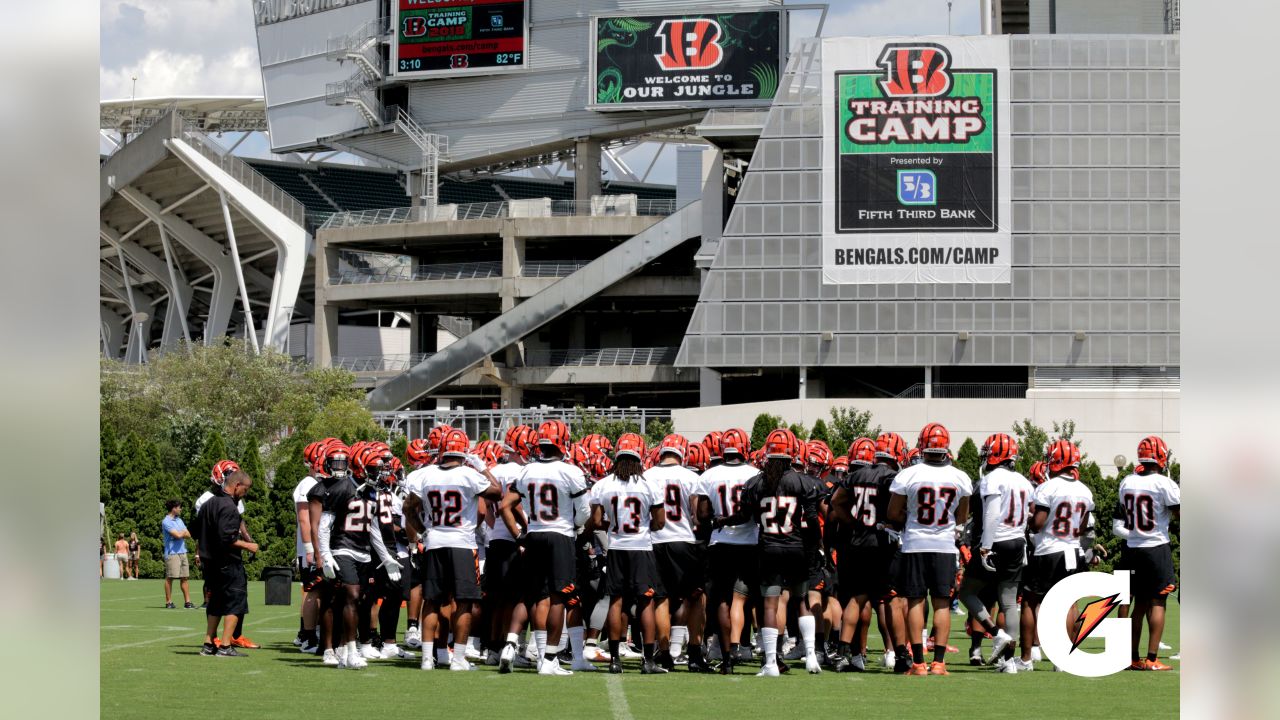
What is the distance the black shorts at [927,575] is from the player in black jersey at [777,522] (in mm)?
815

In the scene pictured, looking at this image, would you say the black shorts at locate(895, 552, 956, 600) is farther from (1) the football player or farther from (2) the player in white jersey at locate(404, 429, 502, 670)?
(2) the player in white jersey at locate(404, 429, 502, 670)

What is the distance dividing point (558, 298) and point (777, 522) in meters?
53.7

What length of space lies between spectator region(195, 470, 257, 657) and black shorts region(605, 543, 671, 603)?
3.52 m

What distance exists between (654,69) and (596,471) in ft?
181

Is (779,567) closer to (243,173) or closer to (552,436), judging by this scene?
(552,436)

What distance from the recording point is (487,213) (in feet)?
230

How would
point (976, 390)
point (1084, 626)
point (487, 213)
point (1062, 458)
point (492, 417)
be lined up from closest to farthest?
point (1062, 458) < point (1084, 626) < point (976, 390) < point (492, 417) < point (487, 213)

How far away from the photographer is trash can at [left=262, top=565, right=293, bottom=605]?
78.4ft

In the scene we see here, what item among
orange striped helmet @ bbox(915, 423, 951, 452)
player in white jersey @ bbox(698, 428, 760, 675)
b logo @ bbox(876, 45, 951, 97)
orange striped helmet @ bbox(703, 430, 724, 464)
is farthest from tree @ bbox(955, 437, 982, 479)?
orange striped helmet @ bbox(915, 423, 951, 452)

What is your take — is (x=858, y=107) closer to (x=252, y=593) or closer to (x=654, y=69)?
(x=654, y=69)

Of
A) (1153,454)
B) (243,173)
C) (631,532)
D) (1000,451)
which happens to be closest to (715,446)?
(631,532)

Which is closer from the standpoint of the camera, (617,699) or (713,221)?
(617,699)

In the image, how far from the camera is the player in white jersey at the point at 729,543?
13.4m

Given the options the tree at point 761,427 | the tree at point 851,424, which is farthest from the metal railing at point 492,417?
the tree at point 761,427
